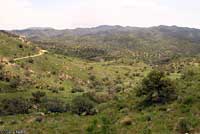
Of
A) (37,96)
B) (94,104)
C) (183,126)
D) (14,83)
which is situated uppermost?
(183,126)

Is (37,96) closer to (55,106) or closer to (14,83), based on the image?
(55,106)

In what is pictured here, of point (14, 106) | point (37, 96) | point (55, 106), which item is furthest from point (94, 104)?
point (37, 96)

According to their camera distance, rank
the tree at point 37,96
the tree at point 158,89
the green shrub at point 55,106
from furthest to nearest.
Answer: the tree at point 37,96, the green shrub at point 55,106, the tree at point 158,89

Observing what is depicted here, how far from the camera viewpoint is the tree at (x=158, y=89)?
135 ft

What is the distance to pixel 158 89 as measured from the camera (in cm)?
4194

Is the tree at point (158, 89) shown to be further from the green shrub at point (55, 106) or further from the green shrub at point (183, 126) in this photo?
the green shrub at point (55, 106)

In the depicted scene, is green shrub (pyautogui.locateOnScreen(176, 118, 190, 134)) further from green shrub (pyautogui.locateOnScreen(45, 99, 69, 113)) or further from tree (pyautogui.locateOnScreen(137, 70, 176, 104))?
green shrub (pyautogui.locateOnScreen(45, 99, 69, 113))

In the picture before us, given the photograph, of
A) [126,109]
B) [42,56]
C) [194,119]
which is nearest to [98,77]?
[42,56]

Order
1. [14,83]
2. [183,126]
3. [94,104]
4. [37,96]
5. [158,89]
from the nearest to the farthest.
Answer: [183,126]
[158,89]
[94,104]
[37,96]
[14,83]

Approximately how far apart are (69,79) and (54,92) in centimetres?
2204

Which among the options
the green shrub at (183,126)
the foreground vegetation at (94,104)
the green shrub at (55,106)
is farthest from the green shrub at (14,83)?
the green shrub at (183,126)

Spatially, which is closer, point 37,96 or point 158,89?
point 158,89

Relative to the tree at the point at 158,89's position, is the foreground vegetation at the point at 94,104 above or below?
below

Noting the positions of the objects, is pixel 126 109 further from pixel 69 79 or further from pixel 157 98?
pixel 69 79
